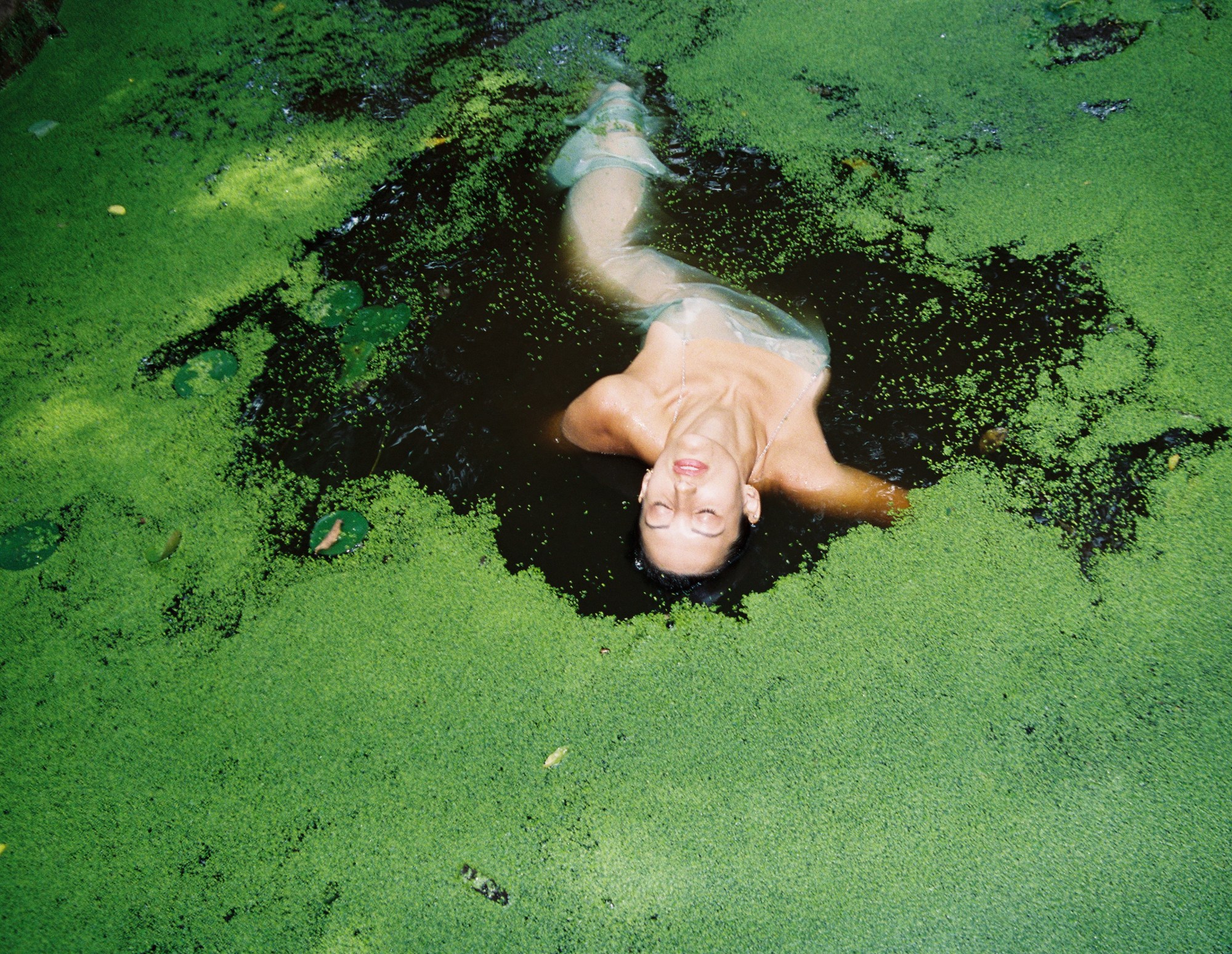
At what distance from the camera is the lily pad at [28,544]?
2.01 m

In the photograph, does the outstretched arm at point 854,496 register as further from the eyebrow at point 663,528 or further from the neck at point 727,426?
the eyebrow at point 663,528

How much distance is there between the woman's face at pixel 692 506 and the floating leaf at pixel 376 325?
107 cm

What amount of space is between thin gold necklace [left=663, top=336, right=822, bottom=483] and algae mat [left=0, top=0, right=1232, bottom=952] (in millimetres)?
387

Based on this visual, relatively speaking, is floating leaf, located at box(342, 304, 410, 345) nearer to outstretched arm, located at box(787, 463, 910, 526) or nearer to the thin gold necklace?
the thin gold necklace

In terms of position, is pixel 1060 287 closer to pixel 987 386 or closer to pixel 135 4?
pixel 987 386

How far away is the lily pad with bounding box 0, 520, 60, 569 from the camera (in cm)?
201

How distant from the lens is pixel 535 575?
2.03m

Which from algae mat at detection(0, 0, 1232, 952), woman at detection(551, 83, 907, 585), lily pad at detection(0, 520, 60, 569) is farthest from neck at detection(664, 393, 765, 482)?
lily pad at detection(0, 520, 60, 569)

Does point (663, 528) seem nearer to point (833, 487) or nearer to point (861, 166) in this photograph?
point (833, 487)

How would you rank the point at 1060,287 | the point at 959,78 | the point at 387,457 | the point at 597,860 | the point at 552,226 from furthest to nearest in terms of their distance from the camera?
the point at 959,78, the point at 552,226, the point at 1060,287, the point at 387,457, the point at 597,860

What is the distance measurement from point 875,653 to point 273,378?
199 centimetres

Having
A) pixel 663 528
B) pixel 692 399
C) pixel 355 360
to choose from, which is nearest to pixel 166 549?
pixel 355 360

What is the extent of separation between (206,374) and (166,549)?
628mm

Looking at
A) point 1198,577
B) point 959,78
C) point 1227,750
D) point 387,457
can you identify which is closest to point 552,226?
point 387,457
